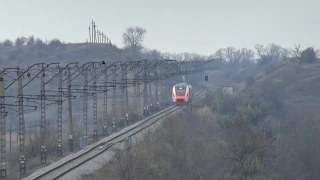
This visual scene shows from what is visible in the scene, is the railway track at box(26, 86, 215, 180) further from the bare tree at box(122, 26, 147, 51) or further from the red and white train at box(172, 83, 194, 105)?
the bare tree at box(122, 26, 147, 51)

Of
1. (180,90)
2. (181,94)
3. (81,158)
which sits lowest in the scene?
(81,158)

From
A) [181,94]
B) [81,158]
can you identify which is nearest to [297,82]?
[181,94]

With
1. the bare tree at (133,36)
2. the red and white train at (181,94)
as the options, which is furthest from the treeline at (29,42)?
the red and white train at (181,94)

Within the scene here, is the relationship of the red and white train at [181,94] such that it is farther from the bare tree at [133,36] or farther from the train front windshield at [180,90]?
the bare tree at [133,36]

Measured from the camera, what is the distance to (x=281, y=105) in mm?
97438

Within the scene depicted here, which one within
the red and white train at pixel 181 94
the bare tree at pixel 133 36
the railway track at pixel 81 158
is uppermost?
the bare tree at pixel 133 36

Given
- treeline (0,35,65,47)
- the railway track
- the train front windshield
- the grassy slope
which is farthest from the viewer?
treeline (0,35,65,47)

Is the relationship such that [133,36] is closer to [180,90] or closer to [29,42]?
[29,42]

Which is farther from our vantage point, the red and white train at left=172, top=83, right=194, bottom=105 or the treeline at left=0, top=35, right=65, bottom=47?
the treeline at left=0, top=35, right=65, bottom=47

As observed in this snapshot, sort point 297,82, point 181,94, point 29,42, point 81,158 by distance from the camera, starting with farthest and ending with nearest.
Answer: point 29,42 → point 297,82 → point 181,94 → point 81,158

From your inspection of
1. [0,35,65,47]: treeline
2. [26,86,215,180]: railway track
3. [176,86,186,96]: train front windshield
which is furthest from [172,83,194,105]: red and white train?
[0,35,65,47]: treeline

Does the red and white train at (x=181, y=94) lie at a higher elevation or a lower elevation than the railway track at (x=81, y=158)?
higher

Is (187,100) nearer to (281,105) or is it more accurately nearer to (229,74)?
(281,105)

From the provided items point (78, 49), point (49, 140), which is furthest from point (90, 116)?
point (78, 49)
